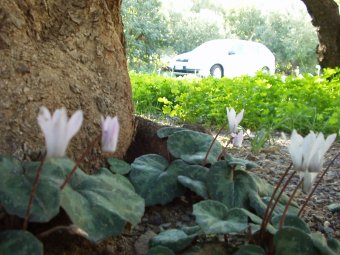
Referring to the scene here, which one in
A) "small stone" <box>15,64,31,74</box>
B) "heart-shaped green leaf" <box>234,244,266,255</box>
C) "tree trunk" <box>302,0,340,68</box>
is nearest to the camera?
"heart-shaped green leaf" <box>234,244,266,255</box>

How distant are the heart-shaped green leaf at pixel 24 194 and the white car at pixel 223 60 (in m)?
16.1

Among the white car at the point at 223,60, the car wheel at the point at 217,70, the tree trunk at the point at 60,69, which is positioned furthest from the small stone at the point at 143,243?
the car wheel at the point at 217,70

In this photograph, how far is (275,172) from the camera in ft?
10.6

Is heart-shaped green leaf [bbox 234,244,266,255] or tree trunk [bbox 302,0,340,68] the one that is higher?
tree trunk [bbox 302,0,340,68]

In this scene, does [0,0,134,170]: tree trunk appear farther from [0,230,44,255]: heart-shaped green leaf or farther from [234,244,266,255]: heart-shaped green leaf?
[234,244,266,255]: heart-shaped green leaf

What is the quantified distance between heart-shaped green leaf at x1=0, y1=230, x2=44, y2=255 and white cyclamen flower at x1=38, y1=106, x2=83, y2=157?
0.96ft

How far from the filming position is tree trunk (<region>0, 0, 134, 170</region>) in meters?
2.02

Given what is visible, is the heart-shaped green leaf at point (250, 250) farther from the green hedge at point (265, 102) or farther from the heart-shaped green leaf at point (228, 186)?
the green hedge at point (265, 102)

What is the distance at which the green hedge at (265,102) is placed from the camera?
4.50 metres

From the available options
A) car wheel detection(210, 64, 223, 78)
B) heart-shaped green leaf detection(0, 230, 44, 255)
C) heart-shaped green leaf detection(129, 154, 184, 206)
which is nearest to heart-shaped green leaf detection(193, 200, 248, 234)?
heart-shaped green leaf detection(129, 154, 184, 206)

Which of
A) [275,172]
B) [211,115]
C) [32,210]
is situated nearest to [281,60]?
[211,115]

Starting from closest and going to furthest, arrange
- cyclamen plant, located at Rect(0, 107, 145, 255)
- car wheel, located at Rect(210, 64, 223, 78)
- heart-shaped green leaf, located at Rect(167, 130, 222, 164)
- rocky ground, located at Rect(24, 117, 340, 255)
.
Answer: cyclamen plant, located at Rect(0, 107, 145, 255) → rocky ground, located at Rect(24, 117, 340, 255) → heart-shaped green leaf, located at Rect(167, 130, 222, 164) → car wheel, located at Rect(210, 64, 223, 78)

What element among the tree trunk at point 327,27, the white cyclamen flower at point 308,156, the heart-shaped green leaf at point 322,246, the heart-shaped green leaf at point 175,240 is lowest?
the heart-shaped green leaf at point 175,240

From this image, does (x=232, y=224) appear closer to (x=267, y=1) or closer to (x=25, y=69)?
(x=25, y=69)
